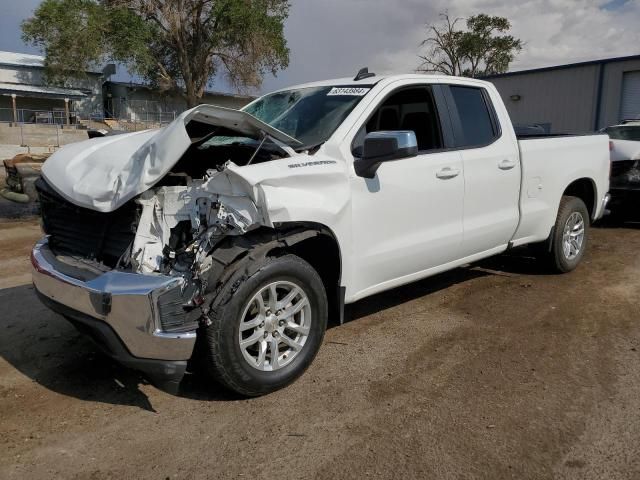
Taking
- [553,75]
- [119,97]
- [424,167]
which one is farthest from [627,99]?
[119,97]

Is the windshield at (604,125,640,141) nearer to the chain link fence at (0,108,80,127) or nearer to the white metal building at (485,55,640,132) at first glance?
the white metal building at (485,55,640,132)

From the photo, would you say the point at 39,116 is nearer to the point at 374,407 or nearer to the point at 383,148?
the point at 383,148

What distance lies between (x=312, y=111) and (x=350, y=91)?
0.33 metres

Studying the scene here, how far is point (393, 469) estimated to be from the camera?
9.11 ft

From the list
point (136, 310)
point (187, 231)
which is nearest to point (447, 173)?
point (187, 231)

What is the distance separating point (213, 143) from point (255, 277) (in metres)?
1.48

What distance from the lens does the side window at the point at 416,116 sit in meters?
4.46

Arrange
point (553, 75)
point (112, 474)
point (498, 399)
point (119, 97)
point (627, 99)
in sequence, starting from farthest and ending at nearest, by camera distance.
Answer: point (119, 97)
point (553, 75)
point (627, 99)
point (498, 399)
point (112, 474)

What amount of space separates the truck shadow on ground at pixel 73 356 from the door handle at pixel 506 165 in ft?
4.61

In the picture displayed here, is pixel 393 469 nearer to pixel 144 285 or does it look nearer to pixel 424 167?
pixel 144 285

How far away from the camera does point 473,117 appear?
5.01 m

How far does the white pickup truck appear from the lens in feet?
10.1

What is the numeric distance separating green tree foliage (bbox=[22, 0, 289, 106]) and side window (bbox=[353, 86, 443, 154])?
103 ft

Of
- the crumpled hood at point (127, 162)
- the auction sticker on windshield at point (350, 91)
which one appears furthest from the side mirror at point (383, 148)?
the auction sticker on windshield at point (350, 91)
